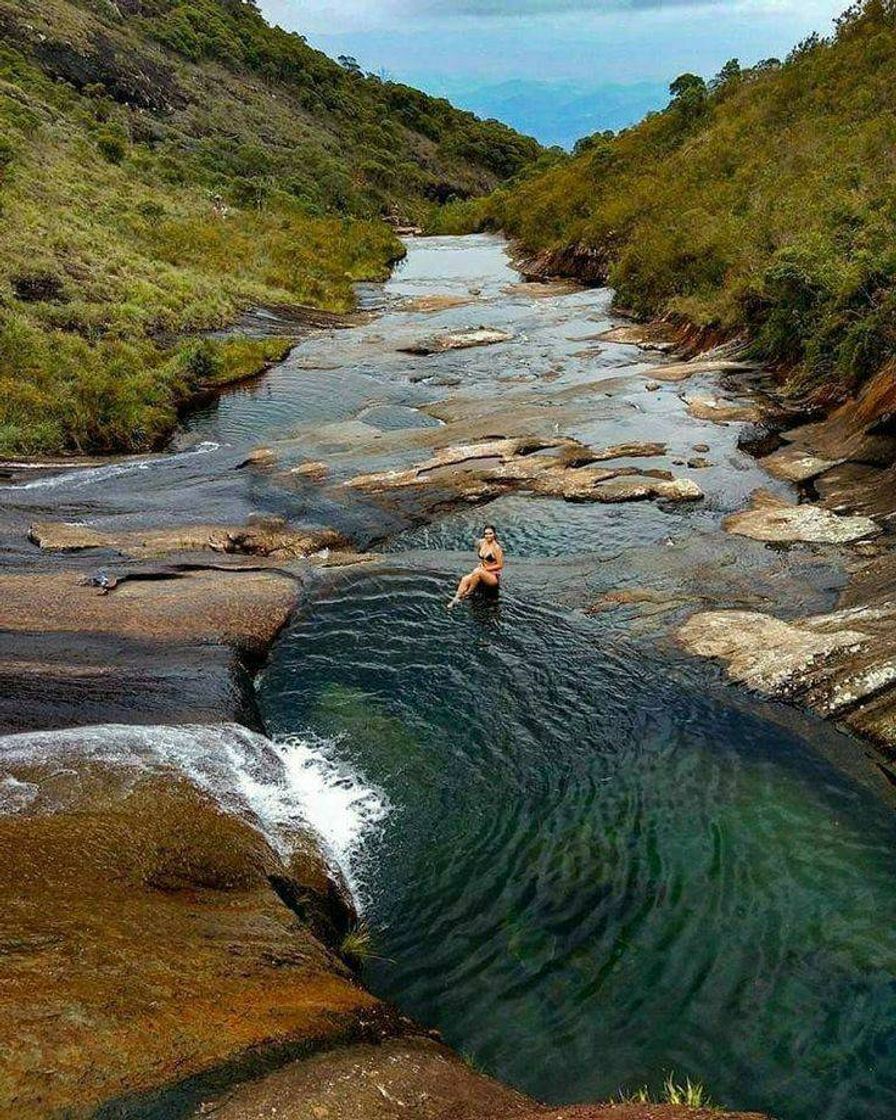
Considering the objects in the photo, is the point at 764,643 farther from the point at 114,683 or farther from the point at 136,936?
the point at 136,936

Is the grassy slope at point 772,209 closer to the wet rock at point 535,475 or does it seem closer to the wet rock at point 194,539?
the wet rock at point 535,475

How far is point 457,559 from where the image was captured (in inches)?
792

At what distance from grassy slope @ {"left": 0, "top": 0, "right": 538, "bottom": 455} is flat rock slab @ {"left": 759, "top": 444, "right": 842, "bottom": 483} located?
868 inches

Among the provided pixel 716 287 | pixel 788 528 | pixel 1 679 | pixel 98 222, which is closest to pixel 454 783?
pixel 1 679

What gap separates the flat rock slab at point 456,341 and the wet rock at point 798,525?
2688 cm

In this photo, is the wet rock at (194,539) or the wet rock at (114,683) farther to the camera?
the wet rock at (194,539)

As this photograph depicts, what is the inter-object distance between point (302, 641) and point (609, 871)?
8065mm

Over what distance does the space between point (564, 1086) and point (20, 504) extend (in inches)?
764

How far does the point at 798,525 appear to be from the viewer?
793 inches

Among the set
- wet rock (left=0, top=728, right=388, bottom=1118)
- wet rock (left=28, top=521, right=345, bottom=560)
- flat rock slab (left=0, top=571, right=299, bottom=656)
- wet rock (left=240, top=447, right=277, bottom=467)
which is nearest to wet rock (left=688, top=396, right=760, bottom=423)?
wet rock (left=240, top=447, right=277, bottom=467)

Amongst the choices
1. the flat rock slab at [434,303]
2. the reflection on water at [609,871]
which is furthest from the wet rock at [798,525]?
the flat rock slab at [434,303]

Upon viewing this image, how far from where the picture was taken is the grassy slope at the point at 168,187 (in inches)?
1286

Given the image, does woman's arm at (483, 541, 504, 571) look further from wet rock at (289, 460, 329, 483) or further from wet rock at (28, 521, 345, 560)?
wet rock at (289, 460, 329, 483)

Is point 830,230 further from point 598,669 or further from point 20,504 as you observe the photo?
point 20,504
